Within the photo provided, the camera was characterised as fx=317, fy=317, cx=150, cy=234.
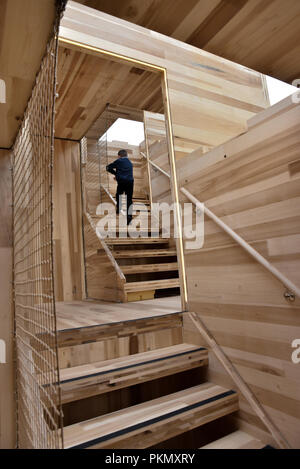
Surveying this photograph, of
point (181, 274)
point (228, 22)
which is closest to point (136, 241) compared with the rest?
point (181, 274)

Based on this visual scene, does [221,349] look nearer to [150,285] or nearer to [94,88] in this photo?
[150,285]

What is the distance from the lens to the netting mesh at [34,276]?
135cm

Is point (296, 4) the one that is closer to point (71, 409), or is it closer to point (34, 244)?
point (34, 244)

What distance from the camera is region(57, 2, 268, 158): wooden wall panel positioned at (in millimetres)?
2572

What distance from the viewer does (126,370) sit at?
1972 millimetres

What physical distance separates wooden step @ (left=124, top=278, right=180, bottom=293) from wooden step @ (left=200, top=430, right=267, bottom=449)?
1.83m

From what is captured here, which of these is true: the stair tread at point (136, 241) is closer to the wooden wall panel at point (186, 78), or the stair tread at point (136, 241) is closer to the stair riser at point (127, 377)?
the wooden wall panel at point (186, 78)

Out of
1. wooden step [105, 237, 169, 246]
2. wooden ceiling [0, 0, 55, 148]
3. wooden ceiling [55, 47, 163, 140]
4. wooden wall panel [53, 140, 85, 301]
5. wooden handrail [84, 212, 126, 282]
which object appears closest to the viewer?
wooden ceiling [0, 0, 55, 148]

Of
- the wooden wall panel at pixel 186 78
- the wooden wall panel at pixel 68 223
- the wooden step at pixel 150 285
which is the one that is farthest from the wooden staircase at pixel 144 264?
the wooden wall panel at pixel 186 78

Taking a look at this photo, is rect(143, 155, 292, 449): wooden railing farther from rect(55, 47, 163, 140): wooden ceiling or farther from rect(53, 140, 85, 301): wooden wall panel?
rect(53, 140, 85, 301): wooden wall panel

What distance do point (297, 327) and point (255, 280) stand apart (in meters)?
0.36

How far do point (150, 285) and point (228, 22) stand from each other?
2.74 meters

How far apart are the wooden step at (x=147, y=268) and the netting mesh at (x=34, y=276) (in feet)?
5.85

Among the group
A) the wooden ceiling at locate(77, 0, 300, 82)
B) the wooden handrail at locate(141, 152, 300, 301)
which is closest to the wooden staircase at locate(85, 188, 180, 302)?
the wooden handrail at locate(141, 152, 300, 301)
